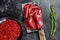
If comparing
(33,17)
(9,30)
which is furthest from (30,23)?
(9,30)

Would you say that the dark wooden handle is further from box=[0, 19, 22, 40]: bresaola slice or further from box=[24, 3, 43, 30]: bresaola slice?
box=[0, 19, 22, 40]: bresaola slice

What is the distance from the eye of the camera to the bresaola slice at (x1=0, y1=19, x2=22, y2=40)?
93cm

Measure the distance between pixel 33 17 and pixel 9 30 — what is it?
0.18m

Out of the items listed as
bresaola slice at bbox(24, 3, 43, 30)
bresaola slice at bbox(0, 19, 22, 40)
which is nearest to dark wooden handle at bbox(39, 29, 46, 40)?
bresaola slice at bbox(24, 3, 43, 30)

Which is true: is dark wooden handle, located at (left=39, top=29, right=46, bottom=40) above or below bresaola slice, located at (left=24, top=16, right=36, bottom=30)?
below

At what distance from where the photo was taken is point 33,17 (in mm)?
1054

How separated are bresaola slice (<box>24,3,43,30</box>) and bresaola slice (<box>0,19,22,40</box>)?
9 centimetres

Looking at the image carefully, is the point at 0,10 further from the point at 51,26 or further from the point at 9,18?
the point at 51,26

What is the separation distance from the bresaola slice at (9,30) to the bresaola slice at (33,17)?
92mm

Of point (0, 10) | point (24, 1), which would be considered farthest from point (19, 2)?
point (0, 10)

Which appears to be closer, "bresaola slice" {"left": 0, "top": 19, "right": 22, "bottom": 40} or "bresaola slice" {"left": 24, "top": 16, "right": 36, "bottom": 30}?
"bresaola slice" {"left": 0, "top": 19, "right": 22, "bottom": 40}

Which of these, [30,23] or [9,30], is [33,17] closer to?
[30,23]

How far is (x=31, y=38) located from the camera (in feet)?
3.43

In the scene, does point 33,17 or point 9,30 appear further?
point 33,17
